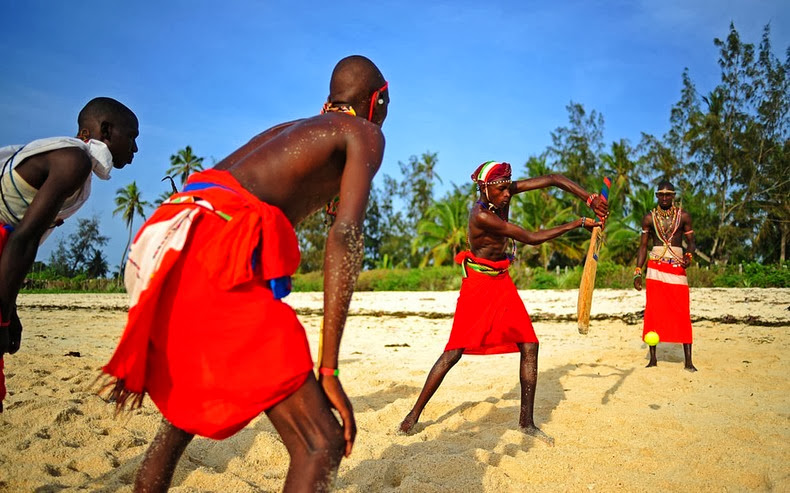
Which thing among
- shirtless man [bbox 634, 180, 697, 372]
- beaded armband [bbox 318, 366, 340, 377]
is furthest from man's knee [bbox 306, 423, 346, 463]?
shirtless man [bbox 634, 180, 697, 372]

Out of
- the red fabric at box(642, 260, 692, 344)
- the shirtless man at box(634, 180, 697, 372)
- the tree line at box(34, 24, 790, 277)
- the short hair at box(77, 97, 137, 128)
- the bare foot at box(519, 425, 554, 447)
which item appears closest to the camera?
the short hair at box(77, 97, 137, 128)

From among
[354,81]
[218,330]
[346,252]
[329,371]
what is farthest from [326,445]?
[354,81]

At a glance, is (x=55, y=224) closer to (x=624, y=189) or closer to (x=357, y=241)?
(x=357, y=241)

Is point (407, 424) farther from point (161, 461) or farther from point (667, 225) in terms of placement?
point (667, 225)

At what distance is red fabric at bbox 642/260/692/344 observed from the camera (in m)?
7.14

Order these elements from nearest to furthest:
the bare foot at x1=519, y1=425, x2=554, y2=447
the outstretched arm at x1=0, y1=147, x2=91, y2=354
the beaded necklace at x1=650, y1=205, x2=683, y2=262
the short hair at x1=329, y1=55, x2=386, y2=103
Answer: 1. the short hair at x1=329, y1=55, x2=386, y2=103
2. the outstretched arm at x1=0, y1=147, x2=91, y2=354
3. the bare foot at x1=519, y1=425, x2=554, y2=447
4. the beaded necklace at x1=650, y1=205, x2=683, y2=262

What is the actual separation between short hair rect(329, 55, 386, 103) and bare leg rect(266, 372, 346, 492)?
41.3 inches

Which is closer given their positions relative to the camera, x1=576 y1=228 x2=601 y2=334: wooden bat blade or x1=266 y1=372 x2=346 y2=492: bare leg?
x1=266 y1=372 x2=346 y2=492: bare leg

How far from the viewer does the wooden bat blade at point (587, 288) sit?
452 centimetres

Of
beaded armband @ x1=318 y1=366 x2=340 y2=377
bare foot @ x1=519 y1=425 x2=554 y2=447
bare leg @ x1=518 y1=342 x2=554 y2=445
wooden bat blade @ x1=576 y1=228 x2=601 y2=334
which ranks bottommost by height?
bare foot @ x1=519 y1=425 x2=554 y2=447

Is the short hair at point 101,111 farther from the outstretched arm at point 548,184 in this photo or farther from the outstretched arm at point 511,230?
the outstretched arm at point 548,184

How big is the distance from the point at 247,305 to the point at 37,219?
1.25m

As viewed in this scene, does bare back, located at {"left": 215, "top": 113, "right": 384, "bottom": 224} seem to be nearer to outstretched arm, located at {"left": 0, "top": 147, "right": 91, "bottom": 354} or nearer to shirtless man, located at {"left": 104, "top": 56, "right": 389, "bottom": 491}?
shirtless man, located at {"left": 104, "top": 56, "right": 389, "bottom": 491}

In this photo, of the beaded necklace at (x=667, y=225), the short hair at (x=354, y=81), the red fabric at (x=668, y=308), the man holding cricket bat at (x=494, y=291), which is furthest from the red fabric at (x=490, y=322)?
the beaded necklace at (x=667, y=225)
